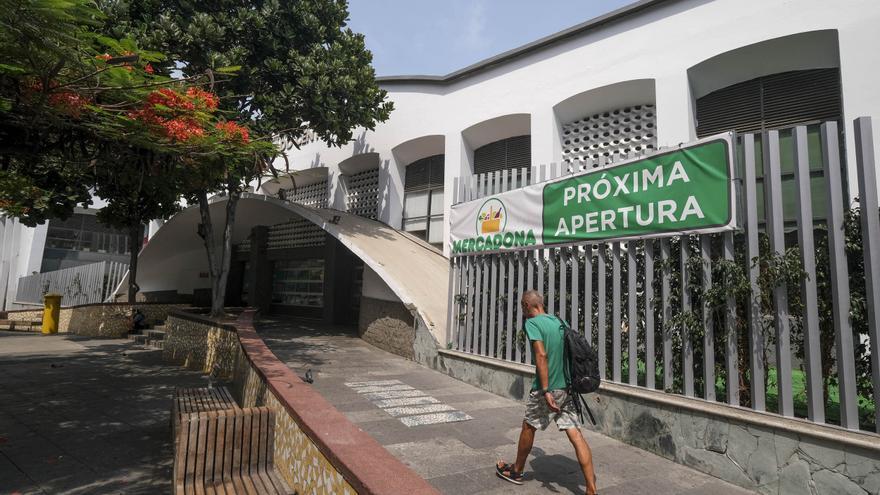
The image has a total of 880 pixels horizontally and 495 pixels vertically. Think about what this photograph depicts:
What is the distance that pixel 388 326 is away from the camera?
10.6 meters

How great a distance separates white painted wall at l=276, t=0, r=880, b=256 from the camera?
7.12m

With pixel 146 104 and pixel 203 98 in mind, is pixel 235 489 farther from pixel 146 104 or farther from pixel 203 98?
pixel 203 98

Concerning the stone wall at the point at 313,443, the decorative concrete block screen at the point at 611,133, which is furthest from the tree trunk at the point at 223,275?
the decorative concrete block screen at the point at 611,133

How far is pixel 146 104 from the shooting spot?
489 cm

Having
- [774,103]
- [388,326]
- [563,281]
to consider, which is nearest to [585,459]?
[563,281]

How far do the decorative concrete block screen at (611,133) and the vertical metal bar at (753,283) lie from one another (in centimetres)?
488

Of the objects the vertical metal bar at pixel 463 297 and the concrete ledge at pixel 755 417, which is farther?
the vertical metal bar at pixel 463 297

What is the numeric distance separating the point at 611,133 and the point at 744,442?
7.57 meters

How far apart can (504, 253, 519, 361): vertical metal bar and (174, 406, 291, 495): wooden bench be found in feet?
12.0

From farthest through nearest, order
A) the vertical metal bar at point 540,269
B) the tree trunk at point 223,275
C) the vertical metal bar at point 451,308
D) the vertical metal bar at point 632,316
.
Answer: the tree trunk at point 223,275 < the vertical metal bar at point 451,308 < the vertical metal bar at point 540,269 < the vertical metal bar at point 632,316

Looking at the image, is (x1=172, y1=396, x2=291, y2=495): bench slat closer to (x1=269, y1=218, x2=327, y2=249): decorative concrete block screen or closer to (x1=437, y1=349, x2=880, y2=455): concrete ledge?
(x1=437, y1=349, x2=880, y2=455): concrete ledge

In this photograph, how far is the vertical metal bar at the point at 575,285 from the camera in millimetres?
5809

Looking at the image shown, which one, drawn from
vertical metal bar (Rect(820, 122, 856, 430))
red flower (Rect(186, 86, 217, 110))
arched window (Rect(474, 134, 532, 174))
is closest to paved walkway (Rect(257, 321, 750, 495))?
vertical metal bar (Rect(820, 122, 856, 430))

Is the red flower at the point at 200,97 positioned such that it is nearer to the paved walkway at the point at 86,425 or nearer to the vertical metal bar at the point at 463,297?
the paved walkway at the point at 86,425
